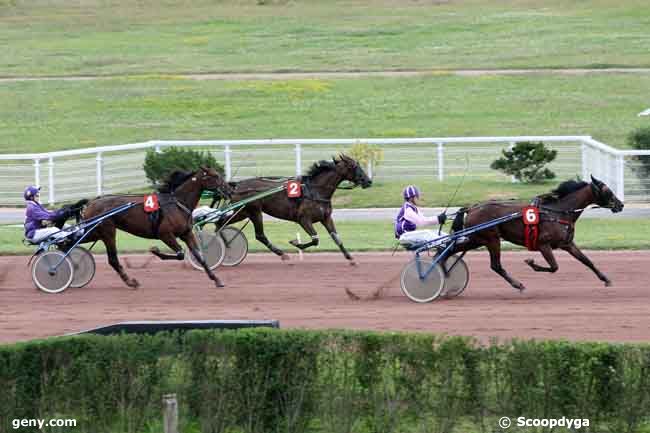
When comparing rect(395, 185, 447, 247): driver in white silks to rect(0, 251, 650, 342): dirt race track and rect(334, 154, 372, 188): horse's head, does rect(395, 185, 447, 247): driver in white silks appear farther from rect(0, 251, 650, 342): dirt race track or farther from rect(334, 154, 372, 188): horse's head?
rect(334, 154, 372, 188): horse's head

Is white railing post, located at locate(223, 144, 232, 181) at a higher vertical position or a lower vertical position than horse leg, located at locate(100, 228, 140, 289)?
higher

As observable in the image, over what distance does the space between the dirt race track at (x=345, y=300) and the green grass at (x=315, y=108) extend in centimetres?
1402

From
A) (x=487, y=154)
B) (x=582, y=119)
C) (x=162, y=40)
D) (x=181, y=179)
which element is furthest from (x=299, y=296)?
(x=162, y=40)

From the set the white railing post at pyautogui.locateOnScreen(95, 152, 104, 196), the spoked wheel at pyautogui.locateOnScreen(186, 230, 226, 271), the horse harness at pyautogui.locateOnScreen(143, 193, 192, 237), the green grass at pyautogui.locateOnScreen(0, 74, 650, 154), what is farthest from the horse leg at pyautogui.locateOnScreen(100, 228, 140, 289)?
the green grass at pyautogui.locateOnScreen(0, 74, 650, 154)

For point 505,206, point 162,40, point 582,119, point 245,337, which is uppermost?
point 162,40

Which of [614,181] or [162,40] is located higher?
[162,40]

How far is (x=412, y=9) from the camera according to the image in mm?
45688

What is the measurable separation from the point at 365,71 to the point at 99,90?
7.55 metres

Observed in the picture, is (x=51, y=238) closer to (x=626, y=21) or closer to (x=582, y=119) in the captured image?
(x=582, y=119)

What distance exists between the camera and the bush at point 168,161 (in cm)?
2291

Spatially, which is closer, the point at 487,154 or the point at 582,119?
the point at 487,154

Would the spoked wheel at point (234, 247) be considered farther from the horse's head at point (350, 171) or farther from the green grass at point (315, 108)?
the green grass at point (315, 108)

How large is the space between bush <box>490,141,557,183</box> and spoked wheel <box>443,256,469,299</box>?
1071 centimetres

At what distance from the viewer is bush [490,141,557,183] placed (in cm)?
2330
